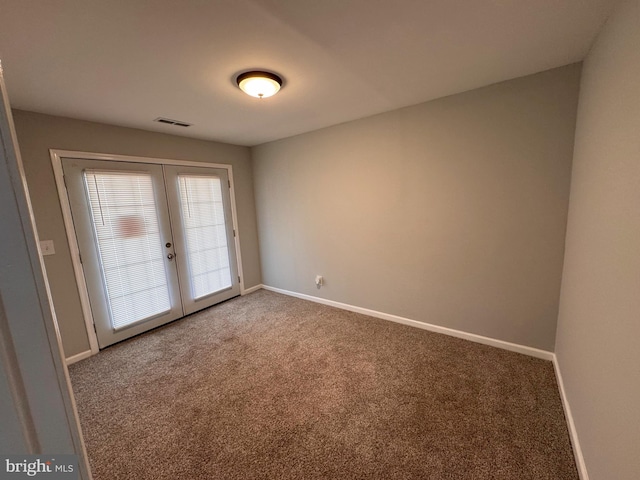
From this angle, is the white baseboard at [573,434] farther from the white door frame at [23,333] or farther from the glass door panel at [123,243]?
the glass door panel at [123,243]

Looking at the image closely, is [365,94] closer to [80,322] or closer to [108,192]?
[108,192]

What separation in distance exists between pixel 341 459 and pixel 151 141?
358cm

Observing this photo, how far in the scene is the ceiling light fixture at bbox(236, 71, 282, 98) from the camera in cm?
182

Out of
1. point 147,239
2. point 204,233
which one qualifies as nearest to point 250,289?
point 204,233

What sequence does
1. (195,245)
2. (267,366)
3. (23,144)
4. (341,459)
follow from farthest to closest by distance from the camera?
(195,245)
(267,366)
(23,144)
(341,459)

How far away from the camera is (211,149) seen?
3674 mm

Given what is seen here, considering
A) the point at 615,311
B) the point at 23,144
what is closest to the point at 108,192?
the point at 23,144

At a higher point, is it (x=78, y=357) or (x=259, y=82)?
(x=259, y=82)

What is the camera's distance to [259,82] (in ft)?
6.10

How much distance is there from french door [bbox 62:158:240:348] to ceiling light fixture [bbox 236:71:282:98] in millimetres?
1880

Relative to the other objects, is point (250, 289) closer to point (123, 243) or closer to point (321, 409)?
point (123, 243)

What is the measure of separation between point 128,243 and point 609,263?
392cm

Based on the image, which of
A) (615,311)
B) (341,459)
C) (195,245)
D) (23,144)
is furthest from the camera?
(195,245)

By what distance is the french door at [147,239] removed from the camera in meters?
2.68
